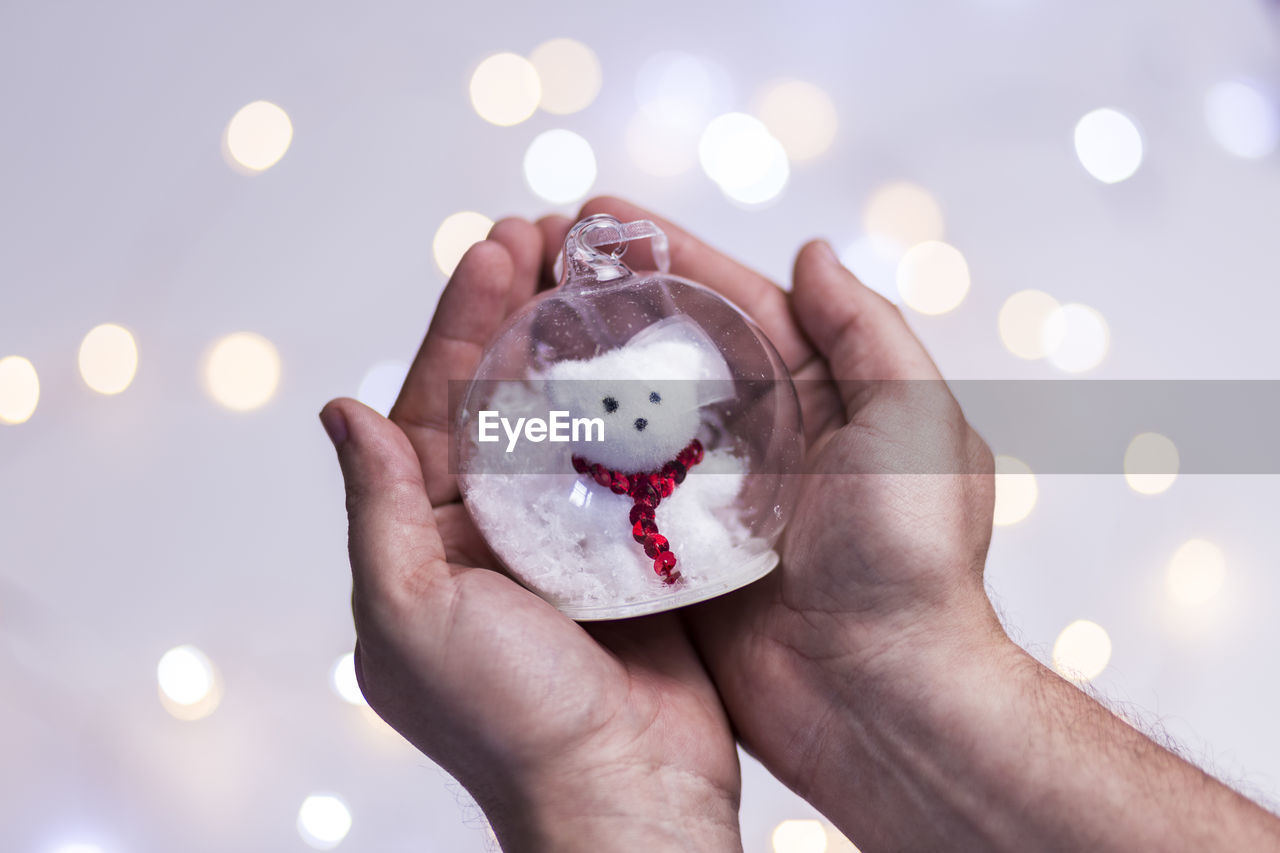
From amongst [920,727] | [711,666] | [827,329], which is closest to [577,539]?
[711,666]

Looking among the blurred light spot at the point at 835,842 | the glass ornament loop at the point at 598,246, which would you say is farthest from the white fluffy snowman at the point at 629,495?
the blurred light spot at the point at 835,842

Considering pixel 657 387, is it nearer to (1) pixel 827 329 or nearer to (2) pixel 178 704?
(1) pixel 827 329

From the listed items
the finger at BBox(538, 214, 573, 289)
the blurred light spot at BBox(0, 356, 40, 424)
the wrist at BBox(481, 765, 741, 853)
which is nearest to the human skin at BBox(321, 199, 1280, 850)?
the wrist at BBox(481, 765, 741, 853)

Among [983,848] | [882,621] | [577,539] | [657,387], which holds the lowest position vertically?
[983,848]

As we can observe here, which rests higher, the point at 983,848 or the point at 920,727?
the point at 920,727

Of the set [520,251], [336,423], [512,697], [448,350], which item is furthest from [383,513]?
[520,251]

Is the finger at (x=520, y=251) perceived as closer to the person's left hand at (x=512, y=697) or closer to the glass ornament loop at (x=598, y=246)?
the glass ornament loop at (x=598, y=246)

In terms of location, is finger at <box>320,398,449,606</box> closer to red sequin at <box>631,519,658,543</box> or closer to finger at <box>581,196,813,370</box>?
red sequin at <box>631,519,658,543</box>

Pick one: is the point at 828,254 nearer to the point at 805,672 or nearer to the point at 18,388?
the point at 805,672
